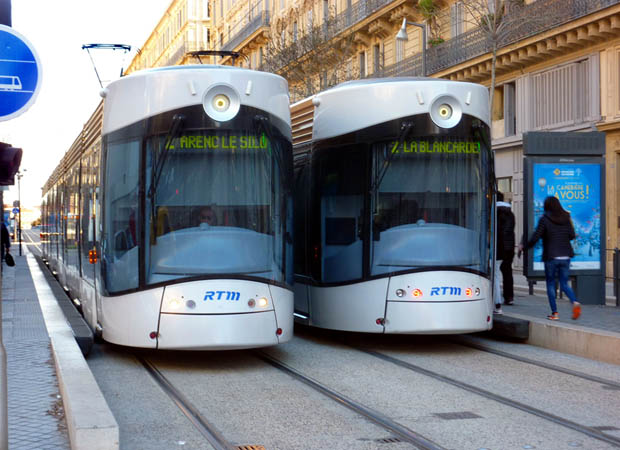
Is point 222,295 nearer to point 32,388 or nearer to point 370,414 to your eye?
point 32,388

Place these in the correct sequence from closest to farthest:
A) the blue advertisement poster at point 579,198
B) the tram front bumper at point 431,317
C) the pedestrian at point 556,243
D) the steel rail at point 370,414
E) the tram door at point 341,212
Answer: the steel rail at point 370,414 → the tram front bumper at point 431,317 → the tram door at point 341,212 → the pedestrian at point 556,243 → the blue advertisement poster at point 579,198

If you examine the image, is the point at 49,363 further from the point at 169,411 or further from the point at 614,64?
the point at 614,64

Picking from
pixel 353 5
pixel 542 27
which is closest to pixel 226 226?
pixel 542 27

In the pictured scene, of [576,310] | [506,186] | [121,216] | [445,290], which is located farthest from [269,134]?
[506,186]

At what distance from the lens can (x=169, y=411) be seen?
797cm

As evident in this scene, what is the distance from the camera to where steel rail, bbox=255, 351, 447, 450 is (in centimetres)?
674

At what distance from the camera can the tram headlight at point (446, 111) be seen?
1110 cm

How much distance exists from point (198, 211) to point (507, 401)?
3.52 meters

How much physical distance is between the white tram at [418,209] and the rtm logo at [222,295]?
2.05 metres

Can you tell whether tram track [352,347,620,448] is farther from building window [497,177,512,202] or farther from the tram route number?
building window [497,177,512,202]

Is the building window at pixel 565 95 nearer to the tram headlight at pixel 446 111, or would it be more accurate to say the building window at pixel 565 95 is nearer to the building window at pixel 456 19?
the building window at pixel 456 19

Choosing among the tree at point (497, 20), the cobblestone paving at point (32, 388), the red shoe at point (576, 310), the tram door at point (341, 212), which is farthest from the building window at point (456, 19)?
the cobblestone paving at point (32, 388)

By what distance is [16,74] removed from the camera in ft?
19.1

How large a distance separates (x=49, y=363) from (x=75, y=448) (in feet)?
11.7
